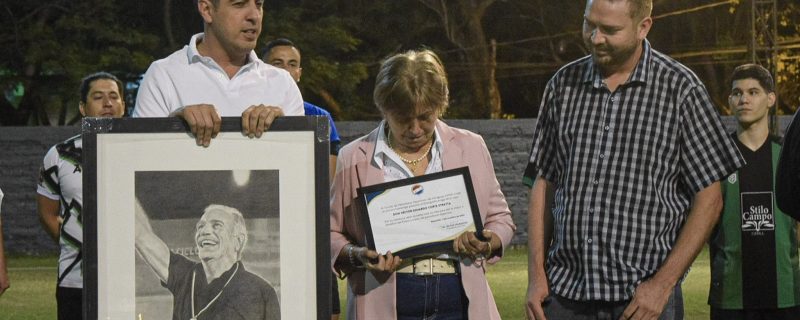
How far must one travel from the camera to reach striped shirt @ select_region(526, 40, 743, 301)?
3.99 metres

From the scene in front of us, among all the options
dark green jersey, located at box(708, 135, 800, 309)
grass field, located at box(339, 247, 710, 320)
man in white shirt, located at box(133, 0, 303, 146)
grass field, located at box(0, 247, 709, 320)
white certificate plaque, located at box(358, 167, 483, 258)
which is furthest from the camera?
grass field, located at box(0, 247, 709, 320)

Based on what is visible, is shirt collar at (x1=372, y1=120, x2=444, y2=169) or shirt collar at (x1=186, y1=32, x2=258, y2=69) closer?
shirt collar at (x1=186, y1=32, x2=258, y2=69)

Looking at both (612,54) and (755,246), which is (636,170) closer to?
(612,54)

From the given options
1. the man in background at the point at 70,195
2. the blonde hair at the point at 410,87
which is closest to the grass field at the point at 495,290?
the man in background at the point at 70,195

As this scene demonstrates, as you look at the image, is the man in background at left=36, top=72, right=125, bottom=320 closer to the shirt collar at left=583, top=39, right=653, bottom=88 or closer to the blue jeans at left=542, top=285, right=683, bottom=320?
the blue jeans at left=542, top=285, right=683, bottom=320

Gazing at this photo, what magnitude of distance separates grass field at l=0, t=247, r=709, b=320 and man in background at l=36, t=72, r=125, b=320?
4.66m

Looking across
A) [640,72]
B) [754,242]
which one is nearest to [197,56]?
[640,72]

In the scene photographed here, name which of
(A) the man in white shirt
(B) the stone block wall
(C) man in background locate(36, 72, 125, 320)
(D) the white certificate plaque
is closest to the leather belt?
(D) the white certificate plaque

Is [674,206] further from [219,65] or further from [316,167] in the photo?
[219,65]

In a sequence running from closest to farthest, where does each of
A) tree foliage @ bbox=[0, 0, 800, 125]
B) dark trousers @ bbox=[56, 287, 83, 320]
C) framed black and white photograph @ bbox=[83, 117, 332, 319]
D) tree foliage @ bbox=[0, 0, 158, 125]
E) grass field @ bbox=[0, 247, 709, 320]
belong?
framed black and white photograph @ bbox=[83, 117, 332, 319] < dark trousers @ bbox=[56, 287, 83, 320] < grass field @ bbox=[0, 247, 709, 320] < tree foliage @ bbox=[0, 0, 158, 125] < tree foliage @ bbox=[0, 0, 800, 125]

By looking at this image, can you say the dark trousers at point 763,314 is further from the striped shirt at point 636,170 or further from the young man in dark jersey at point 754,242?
the striped shirt at point 636,170

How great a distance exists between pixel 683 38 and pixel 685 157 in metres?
33.2

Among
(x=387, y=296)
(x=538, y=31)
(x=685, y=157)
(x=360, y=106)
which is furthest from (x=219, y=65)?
(x=538, y=31)

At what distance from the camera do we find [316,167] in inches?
142
